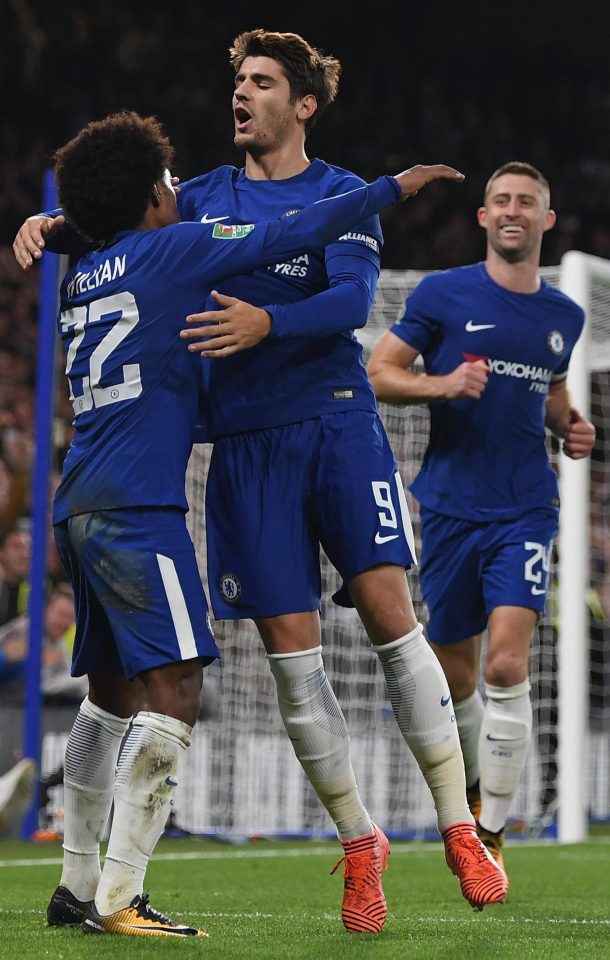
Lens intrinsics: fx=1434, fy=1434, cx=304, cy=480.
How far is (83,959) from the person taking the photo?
2803 mm

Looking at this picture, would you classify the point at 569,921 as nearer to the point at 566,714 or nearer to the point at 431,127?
the point at 566,714

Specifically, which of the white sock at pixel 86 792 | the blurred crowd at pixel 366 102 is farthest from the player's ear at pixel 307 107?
the blurred crowd at pixel 366 102

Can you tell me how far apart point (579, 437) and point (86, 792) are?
2.45 meters

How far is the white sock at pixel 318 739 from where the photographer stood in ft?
11.8

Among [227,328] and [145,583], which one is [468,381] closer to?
[227,328]

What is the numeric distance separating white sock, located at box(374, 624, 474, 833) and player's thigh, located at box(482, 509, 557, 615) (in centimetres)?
113

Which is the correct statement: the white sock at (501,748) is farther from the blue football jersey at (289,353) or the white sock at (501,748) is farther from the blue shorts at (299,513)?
the blue football jersey at (289,353)

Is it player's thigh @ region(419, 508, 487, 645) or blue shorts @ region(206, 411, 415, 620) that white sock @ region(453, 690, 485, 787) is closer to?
player's thigh @ region(419, 508, 487, 645)

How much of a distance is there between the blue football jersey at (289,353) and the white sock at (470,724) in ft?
5.53

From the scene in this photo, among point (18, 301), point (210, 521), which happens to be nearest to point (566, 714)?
point (210, 521)

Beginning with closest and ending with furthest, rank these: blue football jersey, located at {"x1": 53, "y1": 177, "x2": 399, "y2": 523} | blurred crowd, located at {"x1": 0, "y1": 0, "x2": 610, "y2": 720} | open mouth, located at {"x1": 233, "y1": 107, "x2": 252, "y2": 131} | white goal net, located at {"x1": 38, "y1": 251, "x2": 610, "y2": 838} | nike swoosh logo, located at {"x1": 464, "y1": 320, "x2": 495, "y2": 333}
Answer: blue football jersey, located at {"x1": 53, "y1": 177, "x2": 399, "y2": 523} < open mouth, located at {"x1": 233, "y1": 107, "x2": 252, "y2": 131} < nike swoosh logo, located at {"x1": 464, "y1": 320, "x2": 495, "y2": 333} < white goal net, located at {"x1": 38, "y1": 251, "x2": 610, "y2": 838} < blurred crowd, located at {"x1": 0, "y1": 0, "x2": 610, "y2": 720}

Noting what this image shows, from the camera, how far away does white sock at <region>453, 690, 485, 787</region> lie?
5074 millimetres

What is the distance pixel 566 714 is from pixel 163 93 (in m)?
9.83

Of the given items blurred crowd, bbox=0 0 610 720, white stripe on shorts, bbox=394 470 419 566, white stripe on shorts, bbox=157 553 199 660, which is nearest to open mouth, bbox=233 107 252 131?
white stripe on shorts, bbox=394 470 419 566
